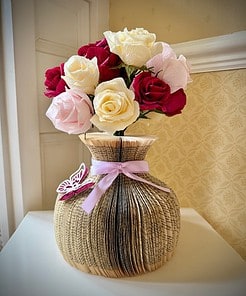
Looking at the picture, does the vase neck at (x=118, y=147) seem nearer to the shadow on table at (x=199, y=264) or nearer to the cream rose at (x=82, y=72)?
the cream rose at (x=82, y=72)

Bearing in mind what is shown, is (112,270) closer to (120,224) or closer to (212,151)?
(120,224)

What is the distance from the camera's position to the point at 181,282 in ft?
1.46

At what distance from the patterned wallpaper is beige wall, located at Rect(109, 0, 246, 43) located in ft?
0.53

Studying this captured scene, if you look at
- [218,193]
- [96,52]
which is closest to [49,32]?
[96,52]

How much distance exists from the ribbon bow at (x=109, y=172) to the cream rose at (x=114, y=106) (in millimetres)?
101

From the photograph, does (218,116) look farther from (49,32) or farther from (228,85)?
(49,32)

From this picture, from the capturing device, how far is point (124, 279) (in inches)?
17.7

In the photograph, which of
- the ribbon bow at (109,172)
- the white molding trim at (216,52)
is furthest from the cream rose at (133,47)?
the white molding trim at (216,52)

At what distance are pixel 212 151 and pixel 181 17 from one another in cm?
49

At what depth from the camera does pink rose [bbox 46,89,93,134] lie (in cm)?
41

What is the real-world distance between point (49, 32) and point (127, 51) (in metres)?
0.47

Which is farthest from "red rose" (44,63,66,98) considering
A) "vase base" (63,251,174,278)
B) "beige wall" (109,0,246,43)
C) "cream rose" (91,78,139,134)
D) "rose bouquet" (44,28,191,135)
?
"beige wall" (109,0,246,43)

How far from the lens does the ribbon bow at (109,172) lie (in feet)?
1.44

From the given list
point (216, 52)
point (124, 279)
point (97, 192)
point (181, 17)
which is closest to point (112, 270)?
point (124, 279)
